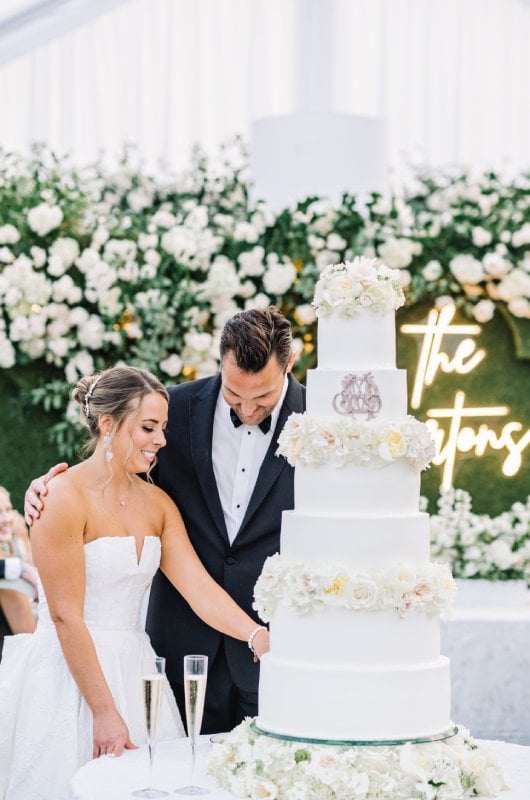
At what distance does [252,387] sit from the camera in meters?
3.88

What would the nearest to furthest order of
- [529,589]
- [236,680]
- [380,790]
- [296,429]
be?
[380,790] → [296,429] → [236,680] → [529,589]

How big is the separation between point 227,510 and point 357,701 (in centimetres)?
133

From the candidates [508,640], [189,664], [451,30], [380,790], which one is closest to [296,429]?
[189,664]

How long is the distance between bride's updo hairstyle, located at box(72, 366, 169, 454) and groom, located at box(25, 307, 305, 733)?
29 centimetres

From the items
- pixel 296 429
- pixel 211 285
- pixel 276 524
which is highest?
pixel 211 285

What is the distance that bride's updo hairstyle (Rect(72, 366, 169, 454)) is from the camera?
12.2ft

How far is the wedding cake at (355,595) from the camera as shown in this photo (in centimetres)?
291

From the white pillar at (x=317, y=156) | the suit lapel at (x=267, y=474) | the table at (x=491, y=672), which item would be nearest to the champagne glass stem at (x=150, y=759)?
the suit lapel at (x=267, y=474)

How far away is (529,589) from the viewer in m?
6.69

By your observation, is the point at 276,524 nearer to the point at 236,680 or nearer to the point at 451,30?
the point at 236,680

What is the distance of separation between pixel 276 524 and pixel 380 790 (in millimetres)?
1371

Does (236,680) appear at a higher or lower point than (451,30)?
lower

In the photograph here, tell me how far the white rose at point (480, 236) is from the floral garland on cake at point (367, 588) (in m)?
4.10

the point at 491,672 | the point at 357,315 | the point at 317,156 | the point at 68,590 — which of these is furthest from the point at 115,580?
the point at 317,156
